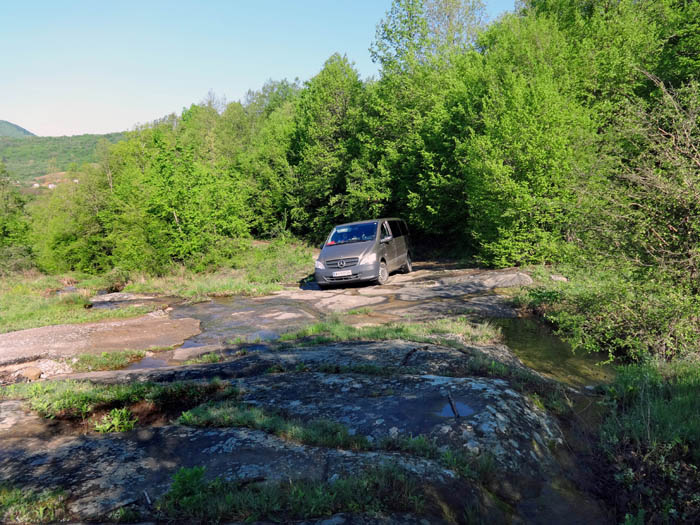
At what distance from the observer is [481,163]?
14.8 m

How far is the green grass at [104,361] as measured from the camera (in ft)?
24.6

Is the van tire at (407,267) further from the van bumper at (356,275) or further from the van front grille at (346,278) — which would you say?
the van front grille at (346,278)

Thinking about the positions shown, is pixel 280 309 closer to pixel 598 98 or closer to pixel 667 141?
pixel 667 141

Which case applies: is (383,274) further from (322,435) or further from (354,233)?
(322,435)

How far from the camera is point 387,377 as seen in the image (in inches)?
195

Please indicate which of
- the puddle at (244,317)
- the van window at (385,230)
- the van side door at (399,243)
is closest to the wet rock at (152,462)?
the puddle at (244,317)

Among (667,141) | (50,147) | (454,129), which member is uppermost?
(50,147)

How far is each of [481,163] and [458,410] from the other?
12590 mm

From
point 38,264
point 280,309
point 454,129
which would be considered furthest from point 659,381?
point 38,264

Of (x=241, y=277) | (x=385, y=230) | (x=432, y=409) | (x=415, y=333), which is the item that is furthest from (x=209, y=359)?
(x=241, y=277)

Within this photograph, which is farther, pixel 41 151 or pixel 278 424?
pixel 41 151

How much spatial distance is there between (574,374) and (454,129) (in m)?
17.6

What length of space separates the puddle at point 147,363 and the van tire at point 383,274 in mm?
7194

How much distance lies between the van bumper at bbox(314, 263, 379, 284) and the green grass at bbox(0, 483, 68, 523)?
1065 centimetres
